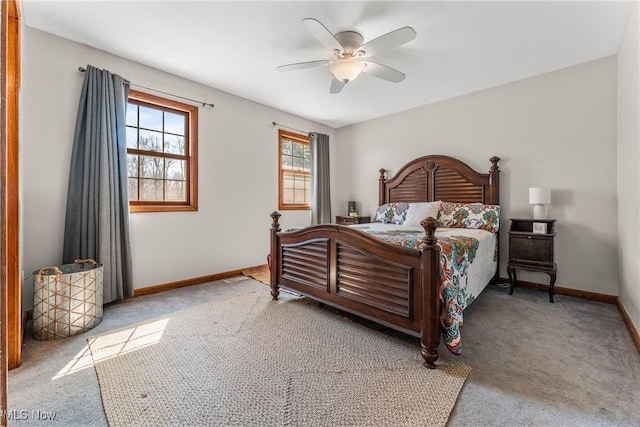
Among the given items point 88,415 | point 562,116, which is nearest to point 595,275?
point 562,116

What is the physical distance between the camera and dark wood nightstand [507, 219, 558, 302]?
9.64 feet

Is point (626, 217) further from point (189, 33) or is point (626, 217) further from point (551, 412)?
point (189, 33)

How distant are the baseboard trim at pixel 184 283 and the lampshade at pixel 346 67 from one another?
9.15 feet

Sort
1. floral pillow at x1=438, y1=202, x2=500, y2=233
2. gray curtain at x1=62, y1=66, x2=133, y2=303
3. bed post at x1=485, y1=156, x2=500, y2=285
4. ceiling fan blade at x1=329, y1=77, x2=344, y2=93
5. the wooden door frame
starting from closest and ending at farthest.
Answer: the wooden door frame, gray curtain at x1=62, y1=66, x2=133, y2=303, ceiling fan blade at x1=329, y1=77, x2=344, y2=93, floral pillow at x1=438, y1=202, x2=500, y2=233, bed post at x1=485, y1=156, x2=500, y2=285

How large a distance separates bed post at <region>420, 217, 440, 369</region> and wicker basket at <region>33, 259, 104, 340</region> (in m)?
2.54

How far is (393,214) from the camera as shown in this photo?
409 cm

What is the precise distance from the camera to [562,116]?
10.3 ft

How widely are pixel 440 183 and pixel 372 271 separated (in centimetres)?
244

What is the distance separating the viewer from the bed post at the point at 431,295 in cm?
176

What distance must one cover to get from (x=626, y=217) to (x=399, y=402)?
2565 millimetres

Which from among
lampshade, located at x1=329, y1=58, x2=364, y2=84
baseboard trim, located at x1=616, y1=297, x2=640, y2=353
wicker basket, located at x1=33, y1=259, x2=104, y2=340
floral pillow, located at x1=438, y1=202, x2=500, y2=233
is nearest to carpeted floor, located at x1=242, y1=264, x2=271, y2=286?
wicker basket, located at x1=33, y1=259, x2=104, y2=340

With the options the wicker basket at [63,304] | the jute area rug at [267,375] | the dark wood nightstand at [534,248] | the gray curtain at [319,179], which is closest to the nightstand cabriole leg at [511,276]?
the dark wood nightstand at [534,248]

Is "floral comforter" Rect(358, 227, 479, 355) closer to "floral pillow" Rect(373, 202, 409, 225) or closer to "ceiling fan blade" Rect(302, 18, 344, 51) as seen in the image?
"floral pillow" Rect(373, 202, 409, 225)

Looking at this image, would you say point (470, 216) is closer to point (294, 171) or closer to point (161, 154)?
point (294, 171)
